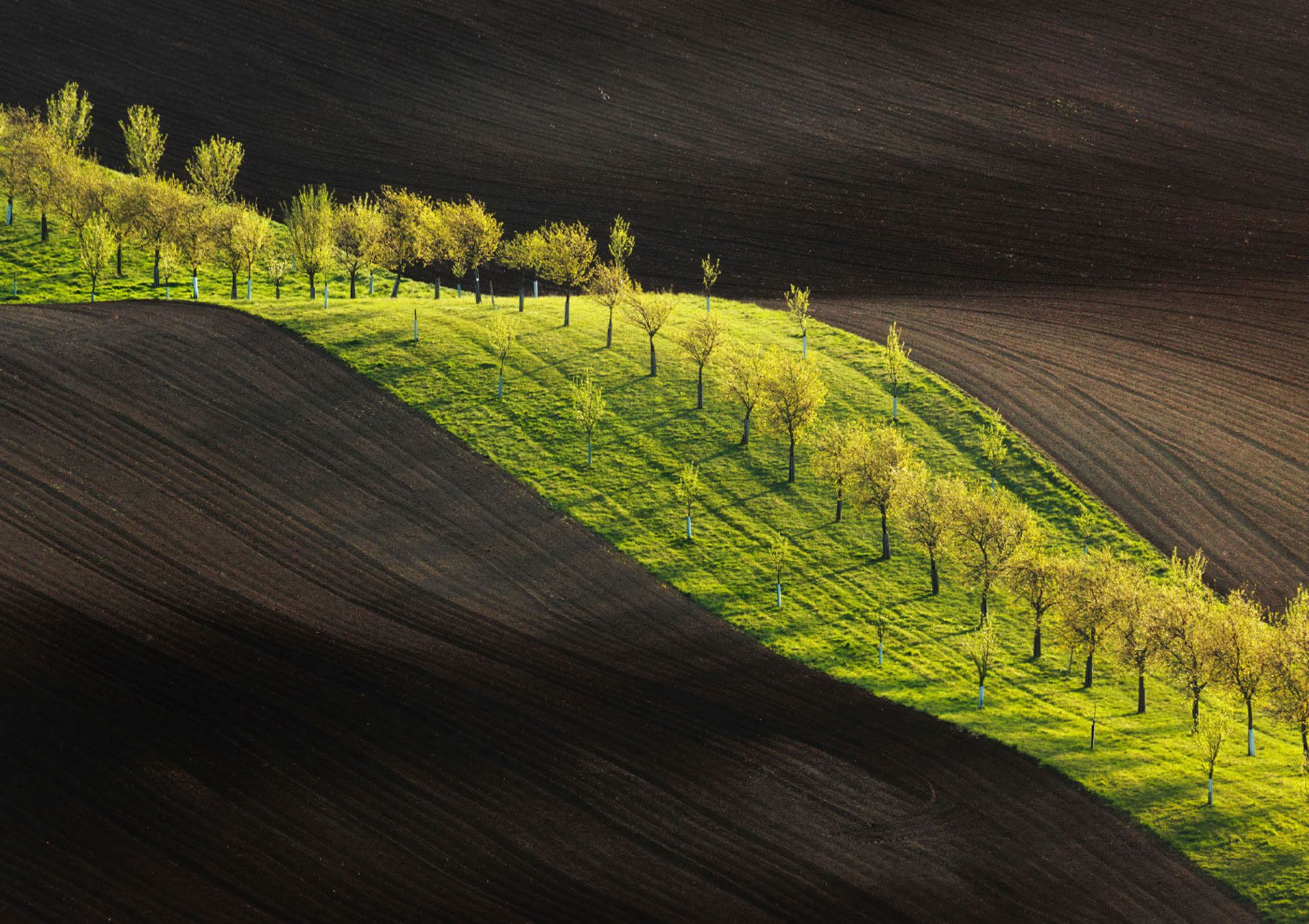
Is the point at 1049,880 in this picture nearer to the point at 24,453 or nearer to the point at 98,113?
the point at 24,453

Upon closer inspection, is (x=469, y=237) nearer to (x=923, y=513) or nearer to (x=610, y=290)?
(x=610, y=290)

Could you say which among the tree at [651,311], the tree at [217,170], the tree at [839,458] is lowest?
the tree at [839,458]

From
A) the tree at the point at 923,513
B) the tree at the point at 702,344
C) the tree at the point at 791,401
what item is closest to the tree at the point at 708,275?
the tree at the point at 702,344

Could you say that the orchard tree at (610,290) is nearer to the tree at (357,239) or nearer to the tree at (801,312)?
the tree at (801,312)

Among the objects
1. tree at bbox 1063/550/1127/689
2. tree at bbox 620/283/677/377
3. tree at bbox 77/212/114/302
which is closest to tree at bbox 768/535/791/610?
tree at bbox 1063/550/1127/689

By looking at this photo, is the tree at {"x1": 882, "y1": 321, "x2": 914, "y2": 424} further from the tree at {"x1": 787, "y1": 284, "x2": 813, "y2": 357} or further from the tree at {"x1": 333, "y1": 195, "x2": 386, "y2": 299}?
the tree at {"x1": 333, "y1": 195, "x2": 386, "y2": 299}
